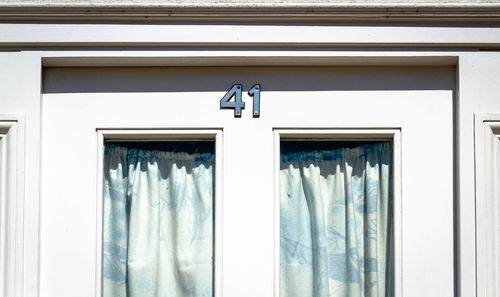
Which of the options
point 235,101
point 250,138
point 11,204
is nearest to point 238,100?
point 235,101

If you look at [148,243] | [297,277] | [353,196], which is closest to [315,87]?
[353,196]

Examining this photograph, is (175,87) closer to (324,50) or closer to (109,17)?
(109,17)

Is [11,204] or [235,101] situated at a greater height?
[235,101]

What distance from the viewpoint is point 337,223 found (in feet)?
7.17

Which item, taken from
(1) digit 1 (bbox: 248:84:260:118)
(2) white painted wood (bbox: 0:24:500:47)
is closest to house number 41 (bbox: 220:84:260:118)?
(1) digit 1 (bbox: 248:84:260:118)

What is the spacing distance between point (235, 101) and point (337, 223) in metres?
0.56

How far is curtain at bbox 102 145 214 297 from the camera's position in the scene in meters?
2.18

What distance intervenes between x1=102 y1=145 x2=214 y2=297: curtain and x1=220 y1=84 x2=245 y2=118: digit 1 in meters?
0.19

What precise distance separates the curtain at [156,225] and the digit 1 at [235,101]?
19cm

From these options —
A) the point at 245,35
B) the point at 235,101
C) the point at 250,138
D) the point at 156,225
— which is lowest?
the point at 156,225

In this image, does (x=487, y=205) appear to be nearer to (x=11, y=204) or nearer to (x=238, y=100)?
(x=238, y=100)

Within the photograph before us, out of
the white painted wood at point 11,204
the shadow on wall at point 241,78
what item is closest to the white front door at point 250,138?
the shadow on wall at point 241,78

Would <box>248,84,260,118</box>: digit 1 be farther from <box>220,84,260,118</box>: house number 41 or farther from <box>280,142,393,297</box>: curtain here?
<box>280,142,393,297</box>: curtain

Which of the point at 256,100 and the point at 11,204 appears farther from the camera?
the point at 256,100
